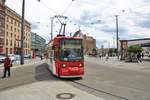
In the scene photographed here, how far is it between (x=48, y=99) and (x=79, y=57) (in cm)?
741

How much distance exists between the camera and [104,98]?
33.0 ft

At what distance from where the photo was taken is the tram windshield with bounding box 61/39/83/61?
1656cm

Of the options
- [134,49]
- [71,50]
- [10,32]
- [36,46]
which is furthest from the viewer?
[36,46]

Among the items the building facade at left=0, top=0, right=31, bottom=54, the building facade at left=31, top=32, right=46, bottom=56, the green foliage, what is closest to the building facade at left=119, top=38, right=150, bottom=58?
the green foliage

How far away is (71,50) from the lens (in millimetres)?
16719

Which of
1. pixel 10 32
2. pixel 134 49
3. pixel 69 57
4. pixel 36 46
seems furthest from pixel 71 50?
pixel 36 46

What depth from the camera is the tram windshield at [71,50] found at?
16562mm

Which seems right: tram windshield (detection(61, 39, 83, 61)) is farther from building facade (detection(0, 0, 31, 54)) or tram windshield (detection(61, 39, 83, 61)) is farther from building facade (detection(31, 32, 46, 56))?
building facade (detection(31, 32, 46, 56))

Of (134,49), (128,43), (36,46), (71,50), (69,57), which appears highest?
(36,46)

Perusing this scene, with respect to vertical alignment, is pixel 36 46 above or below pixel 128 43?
above

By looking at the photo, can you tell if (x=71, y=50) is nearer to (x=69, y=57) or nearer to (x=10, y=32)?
(x=69, y=57)

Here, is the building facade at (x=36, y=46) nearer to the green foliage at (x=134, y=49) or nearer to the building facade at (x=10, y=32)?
the building facade at (x=10, y=32)

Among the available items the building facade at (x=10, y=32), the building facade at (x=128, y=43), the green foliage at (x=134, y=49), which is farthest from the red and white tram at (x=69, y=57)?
the building facade at (x=10, y=32)

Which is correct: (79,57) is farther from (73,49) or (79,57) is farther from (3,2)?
(3,2)
